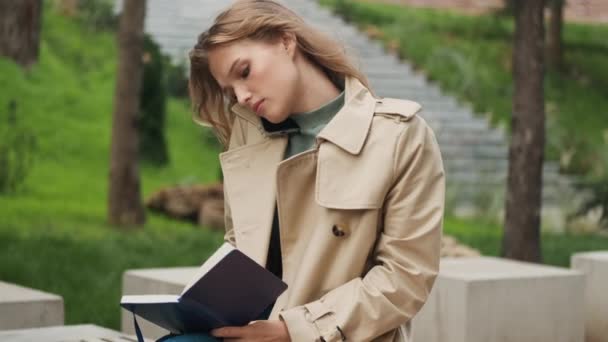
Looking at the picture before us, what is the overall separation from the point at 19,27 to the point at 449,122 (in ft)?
18.4

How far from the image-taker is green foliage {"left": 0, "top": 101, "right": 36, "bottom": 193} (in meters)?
11.0

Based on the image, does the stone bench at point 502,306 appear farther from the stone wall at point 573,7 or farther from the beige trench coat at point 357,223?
the stone wall at point 573,7

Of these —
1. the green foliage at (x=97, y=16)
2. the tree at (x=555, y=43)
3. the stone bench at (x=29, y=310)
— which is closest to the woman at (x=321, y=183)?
the stone bench at (x=29, y=310)

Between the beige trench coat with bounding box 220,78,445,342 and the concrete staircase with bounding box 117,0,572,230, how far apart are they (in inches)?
403

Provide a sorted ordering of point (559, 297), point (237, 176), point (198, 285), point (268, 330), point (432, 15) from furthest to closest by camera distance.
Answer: point (432, 15) < point (559, 297) < point (237, 176) < point (268, 330) < point (198, 285)

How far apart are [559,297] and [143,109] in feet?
22.8

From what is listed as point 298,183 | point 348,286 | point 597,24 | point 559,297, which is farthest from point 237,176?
point 597,24

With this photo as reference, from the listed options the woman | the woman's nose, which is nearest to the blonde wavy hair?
the woman

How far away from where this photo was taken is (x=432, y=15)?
1666cm

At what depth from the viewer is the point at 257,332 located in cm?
270

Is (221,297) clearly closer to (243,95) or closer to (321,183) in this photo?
(321,183)

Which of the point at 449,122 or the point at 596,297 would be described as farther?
the point at 449,122

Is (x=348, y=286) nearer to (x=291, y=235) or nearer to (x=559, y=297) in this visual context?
(x=291, y=235)

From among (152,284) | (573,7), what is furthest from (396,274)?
(573,7)
